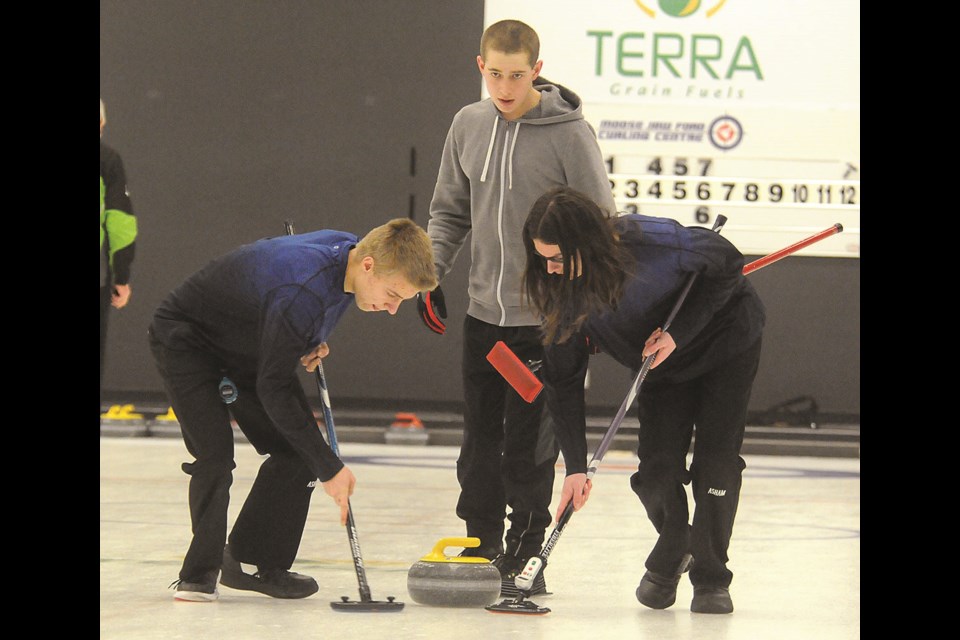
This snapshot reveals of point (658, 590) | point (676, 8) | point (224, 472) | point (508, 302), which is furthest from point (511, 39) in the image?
point (676, 8)

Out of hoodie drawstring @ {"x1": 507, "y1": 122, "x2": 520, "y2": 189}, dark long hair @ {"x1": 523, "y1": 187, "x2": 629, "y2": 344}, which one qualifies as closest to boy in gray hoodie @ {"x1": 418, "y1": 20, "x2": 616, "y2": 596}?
hoodie drawstring @ {"x1": 507, "y1": 122, "x2": 520, "y2": 189}

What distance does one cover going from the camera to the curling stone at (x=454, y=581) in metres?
3.10

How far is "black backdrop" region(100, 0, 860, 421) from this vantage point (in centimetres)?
820

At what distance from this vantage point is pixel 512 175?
137 inches

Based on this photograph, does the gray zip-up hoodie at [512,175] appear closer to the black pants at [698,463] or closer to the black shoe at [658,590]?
the black pants at [698,463]

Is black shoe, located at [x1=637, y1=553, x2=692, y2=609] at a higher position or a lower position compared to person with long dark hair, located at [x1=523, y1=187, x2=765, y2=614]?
lower

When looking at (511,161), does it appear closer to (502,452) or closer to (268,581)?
(502,452)

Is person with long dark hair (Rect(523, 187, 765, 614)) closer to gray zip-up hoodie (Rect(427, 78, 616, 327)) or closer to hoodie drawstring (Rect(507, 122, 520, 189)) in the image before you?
gray zip-up hoodie (Rect(427, 78, 616, 327))

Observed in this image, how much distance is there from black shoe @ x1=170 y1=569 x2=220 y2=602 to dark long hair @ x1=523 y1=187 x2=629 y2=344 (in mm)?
954

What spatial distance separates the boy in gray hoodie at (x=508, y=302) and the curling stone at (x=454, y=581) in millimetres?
280

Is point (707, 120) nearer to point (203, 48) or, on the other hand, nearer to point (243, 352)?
point (203, 48)
